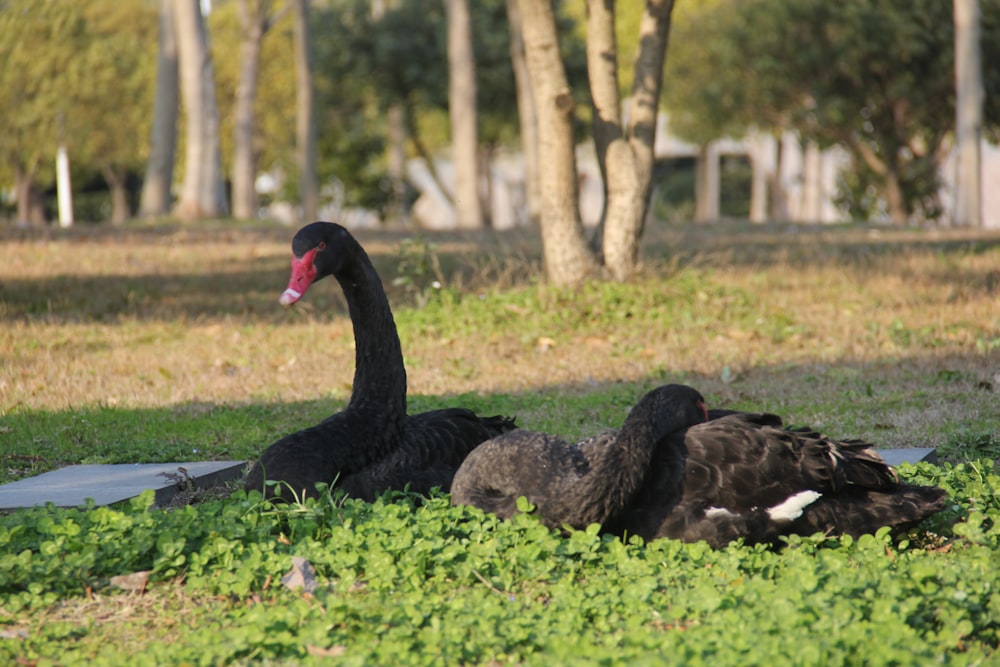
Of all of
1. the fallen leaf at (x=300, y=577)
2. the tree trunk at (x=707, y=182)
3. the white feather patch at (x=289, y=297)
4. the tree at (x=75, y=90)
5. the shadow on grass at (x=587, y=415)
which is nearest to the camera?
the fallen leaf at (x=300, y=577)

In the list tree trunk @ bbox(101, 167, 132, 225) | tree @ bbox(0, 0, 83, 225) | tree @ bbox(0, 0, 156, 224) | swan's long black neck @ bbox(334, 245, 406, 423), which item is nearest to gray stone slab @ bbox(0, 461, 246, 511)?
swan's long black neck @ bbox(334, 245, 406, 423)

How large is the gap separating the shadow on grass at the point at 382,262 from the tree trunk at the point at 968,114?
5.17m

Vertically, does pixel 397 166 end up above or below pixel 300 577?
above

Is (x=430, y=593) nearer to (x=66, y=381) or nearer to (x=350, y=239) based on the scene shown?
(x=350, y=239)

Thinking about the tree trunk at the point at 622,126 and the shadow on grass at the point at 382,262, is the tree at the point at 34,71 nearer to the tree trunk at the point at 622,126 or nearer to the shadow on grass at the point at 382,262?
the shadow on grass at the point at 382,262

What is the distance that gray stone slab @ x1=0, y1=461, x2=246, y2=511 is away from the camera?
4973 mm

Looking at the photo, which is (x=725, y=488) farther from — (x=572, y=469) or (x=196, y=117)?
(x=196, y=117)

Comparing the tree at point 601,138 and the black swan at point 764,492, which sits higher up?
the tree at point 601,138

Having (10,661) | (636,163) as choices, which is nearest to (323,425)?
(10,661)

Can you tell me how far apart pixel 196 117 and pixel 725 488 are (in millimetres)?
19483

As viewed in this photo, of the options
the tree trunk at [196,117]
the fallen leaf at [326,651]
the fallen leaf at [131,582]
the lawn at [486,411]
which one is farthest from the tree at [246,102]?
the fallen leaf at [326,651]

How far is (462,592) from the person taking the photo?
12.6 feet

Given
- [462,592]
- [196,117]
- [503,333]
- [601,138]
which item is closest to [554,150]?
[601,138]

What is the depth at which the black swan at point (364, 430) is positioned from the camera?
15.5ft
